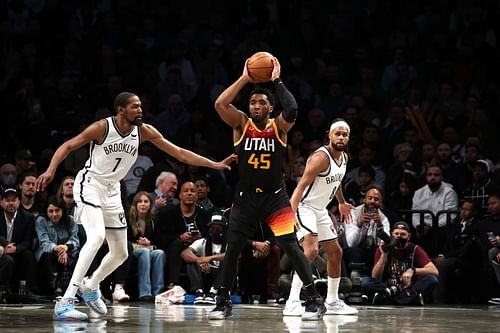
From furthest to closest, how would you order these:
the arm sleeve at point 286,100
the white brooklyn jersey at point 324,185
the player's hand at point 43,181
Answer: the white brooklyn jersey at point 324,185 < the arm sleeve at point 286,100 < the player's hand at point 43,181

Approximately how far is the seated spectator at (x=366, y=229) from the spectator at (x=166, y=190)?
7.47ft

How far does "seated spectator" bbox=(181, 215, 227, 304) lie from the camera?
44.5 ft

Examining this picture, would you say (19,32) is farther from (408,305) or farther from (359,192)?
(408,305)

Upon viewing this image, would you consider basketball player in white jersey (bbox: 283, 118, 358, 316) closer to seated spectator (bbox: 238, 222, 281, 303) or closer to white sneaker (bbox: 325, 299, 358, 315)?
white sneaker (bbox: 325, 299, 358, 315)

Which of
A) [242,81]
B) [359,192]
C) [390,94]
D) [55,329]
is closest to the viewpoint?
[55,329]

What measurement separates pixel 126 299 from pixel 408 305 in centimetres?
338

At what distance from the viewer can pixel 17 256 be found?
13.2 m

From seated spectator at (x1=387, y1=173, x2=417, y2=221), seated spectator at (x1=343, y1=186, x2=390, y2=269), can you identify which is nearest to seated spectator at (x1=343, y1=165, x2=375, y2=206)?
seated spectator at (x1=387, y1=173, x2=417, y2=221)

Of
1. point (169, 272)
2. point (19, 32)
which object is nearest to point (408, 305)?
point (169, 272)

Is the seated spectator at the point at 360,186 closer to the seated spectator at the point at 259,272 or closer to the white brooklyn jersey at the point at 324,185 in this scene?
the seated spectator at the point at 259,272

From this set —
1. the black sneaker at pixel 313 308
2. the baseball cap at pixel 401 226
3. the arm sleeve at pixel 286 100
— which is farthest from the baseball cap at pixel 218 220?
the arm sleeve at pixel 286 100

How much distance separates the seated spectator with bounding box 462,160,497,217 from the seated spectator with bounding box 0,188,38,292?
223 inches

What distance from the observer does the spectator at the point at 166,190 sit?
562 inches

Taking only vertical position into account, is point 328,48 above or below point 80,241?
above
